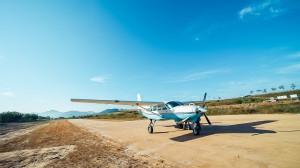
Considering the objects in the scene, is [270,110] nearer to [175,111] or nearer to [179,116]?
[179,116]

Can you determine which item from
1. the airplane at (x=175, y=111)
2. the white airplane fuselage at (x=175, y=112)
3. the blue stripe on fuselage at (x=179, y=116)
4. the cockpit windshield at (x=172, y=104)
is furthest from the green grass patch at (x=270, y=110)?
the blue stripe on fuselage at (x=179, y=116)

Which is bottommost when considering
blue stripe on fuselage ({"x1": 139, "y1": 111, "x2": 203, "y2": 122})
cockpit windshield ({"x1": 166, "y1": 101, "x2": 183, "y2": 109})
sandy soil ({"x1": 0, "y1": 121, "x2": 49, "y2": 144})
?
sandy soil ({"x1": 0, "y1": 121, "x2": 49, "y2": 144})

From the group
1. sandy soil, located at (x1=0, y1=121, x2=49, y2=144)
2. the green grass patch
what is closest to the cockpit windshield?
sandy soil, located at (x1=0, y1=121, x2=49, y2=144)

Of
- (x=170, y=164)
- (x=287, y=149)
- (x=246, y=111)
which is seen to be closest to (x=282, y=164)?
(x=287, y=149)

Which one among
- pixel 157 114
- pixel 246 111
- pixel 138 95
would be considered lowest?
pixel 246 111

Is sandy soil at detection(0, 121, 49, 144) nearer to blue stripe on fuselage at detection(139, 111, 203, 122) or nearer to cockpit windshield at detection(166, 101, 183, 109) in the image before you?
blue stripe on fuselage at detection(139, 111, 203, 122)

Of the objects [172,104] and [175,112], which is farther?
[172,104]

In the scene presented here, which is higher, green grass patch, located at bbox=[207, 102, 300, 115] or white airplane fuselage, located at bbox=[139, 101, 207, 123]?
white airplane fuselage, located at bbox=[139, 101, 207, 123]

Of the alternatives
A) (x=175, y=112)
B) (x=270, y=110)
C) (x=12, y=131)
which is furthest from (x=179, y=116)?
(x=12, y=131)

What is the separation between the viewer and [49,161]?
5.36 meters

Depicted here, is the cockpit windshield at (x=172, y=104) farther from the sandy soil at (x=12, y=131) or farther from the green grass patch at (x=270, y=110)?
the green grass patch at (x=270, y=110)

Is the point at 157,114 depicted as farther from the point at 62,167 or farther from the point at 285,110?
the point at 285,110

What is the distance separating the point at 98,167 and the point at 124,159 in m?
1.13

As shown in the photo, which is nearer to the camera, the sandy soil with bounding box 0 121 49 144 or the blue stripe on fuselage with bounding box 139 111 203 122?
the blue stripe on fuselage with bounding box 139 111 203 122
